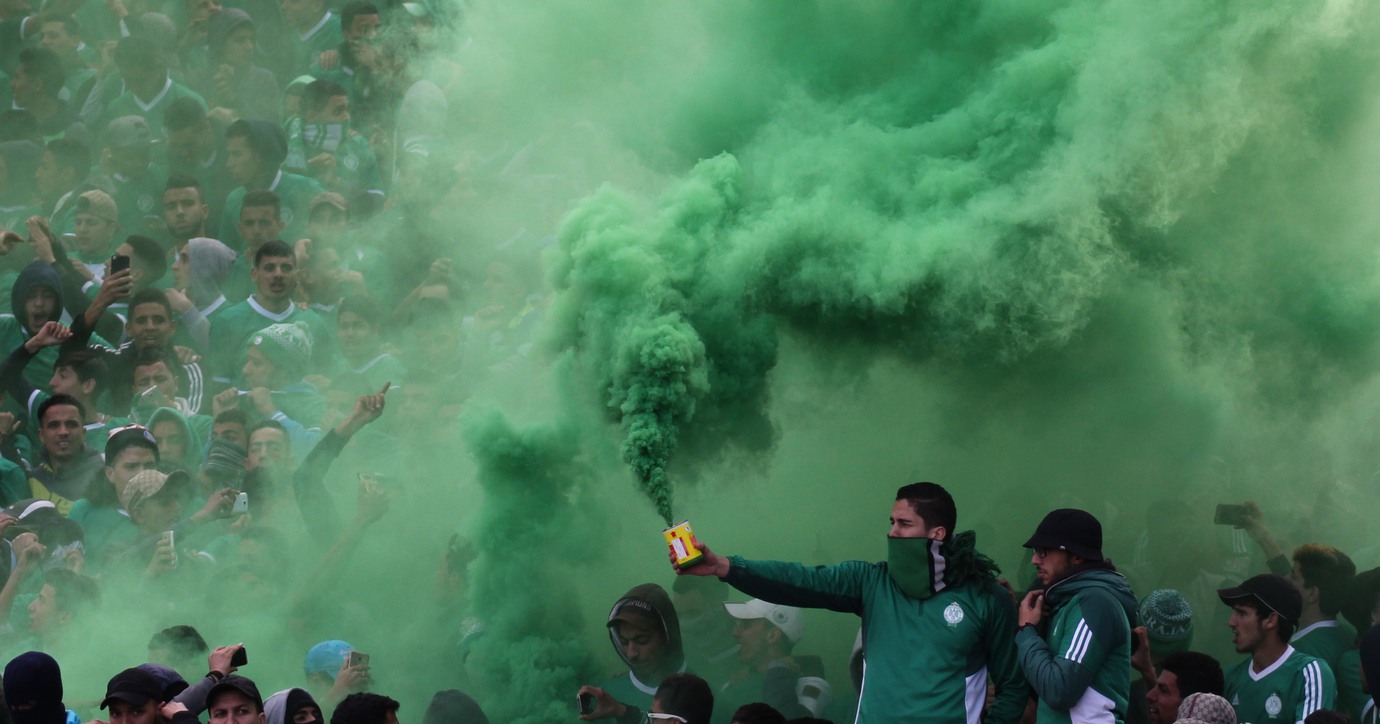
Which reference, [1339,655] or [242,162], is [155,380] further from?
[1339,655]

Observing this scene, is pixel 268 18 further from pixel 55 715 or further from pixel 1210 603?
pixel 1210 603

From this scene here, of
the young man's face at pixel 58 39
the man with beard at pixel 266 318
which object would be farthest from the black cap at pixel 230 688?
the young man's face at pixel 58 39

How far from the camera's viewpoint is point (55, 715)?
4949 mm

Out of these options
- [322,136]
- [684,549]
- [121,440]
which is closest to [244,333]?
[121,440]

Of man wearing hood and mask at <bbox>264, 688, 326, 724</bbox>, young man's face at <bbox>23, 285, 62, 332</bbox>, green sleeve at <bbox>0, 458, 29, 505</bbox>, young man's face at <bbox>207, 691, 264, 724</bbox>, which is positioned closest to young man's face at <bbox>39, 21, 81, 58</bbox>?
young man's face at <bbox>23, 285, 62, 332</bbox>

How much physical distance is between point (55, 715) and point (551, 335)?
373 centimetres

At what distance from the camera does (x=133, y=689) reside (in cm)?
510

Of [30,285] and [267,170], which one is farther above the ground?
[267,170]

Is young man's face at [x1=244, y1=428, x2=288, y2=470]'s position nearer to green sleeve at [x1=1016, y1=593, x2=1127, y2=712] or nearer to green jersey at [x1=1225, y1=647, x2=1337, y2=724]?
green sleeve at [x1=1016, y1=593, x2=1127, y2=712]

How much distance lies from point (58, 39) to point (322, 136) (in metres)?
2.54

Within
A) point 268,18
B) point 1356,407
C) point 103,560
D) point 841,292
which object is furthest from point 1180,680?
point 268,18

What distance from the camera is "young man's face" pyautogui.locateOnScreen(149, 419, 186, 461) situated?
10320 millimetres

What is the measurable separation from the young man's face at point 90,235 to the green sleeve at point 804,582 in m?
8.20

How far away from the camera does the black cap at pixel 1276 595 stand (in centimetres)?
578
